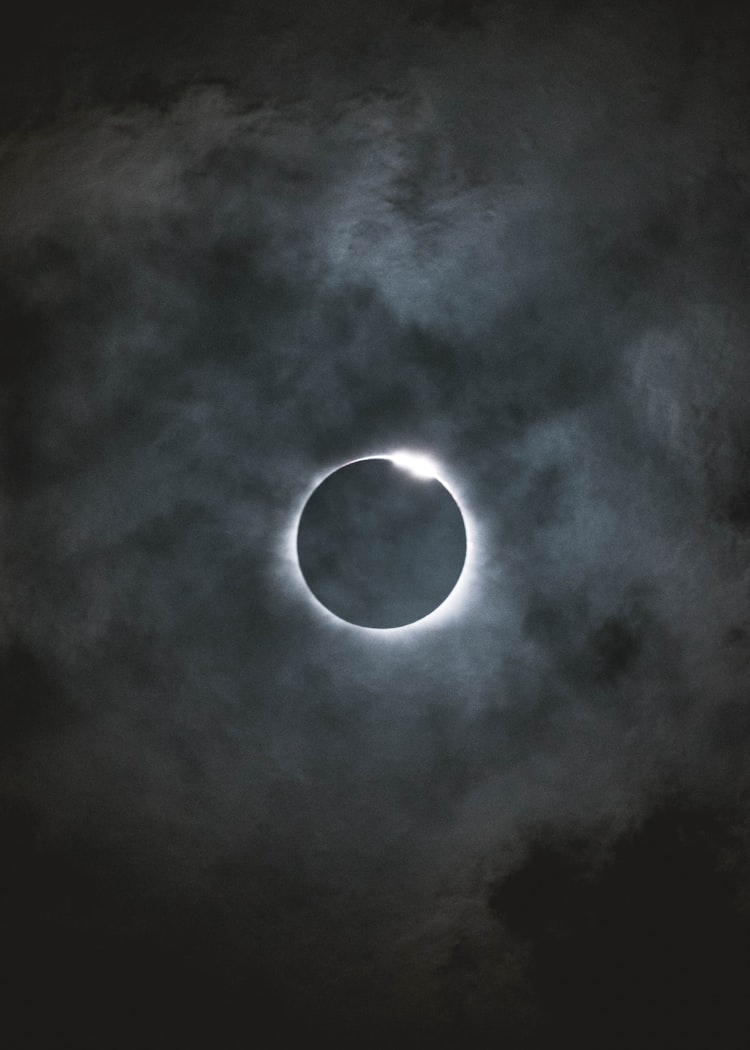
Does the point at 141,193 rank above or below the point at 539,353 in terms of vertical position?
above

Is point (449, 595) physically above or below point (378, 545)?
below

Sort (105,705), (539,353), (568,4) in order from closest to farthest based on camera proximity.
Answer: (568,4), (539,353), (105,705)

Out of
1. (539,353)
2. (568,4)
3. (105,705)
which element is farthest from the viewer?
(105,705)

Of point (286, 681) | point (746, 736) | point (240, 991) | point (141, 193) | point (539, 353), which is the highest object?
point (141, 193)

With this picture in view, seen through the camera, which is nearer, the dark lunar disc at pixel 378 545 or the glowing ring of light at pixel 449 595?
the dark lunar disc at pixel 378 545

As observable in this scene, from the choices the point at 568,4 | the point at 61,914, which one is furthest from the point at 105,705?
the point at 568,4

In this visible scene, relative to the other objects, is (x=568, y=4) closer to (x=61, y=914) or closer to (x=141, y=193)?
(x=141, y=193)

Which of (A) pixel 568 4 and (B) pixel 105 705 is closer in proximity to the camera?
(A) pixel 568 4

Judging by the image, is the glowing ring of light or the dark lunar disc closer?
the dark lunar disc
